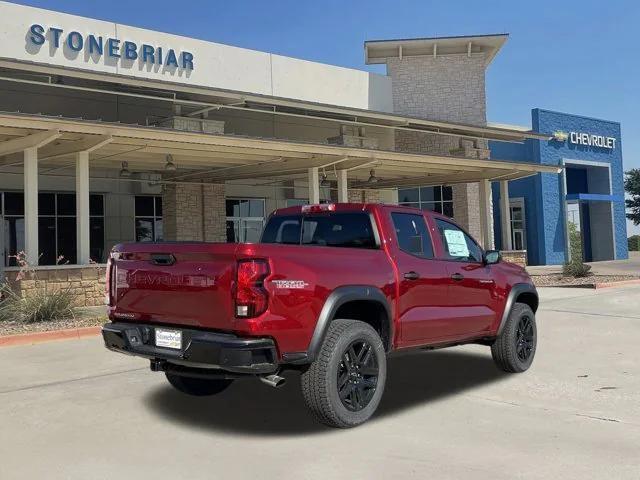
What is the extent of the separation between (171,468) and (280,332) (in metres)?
1.19

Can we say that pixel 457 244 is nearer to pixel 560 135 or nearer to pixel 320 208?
pixel 320 208

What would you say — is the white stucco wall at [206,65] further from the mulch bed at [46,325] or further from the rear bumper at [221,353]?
the rear bumper at [221,353]

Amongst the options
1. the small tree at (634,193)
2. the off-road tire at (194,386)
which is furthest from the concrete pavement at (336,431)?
the small tree at (634,193)

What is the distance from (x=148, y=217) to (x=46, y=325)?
11.2 meters

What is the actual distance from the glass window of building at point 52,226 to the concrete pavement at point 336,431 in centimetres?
1254

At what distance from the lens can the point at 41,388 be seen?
6770mm

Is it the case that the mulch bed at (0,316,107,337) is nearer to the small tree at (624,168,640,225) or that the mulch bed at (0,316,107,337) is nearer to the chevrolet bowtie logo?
the chevrolet bowtie logo

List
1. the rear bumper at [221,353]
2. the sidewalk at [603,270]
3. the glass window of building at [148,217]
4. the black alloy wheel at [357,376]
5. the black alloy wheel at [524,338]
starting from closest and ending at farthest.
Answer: the rear bumper at [221,353]
the black alloy wheel at [357,376]
the black alloy wheel at [524,338]
the glass window of building at [148,217]
the sidewalk at [603,270]

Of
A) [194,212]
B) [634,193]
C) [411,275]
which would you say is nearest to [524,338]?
[411,275]

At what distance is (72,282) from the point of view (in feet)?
45.7

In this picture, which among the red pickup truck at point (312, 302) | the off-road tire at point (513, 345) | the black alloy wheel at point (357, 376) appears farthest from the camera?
the off-road tire at point (513, 345)

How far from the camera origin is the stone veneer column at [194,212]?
69.8ft

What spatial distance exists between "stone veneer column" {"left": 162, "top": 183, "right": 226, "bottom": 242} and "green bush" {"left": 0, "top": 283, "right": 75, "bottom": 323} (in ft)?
30.6

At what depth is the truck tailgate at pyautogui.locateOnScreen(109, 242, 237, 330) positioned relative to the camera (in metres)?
4.66
